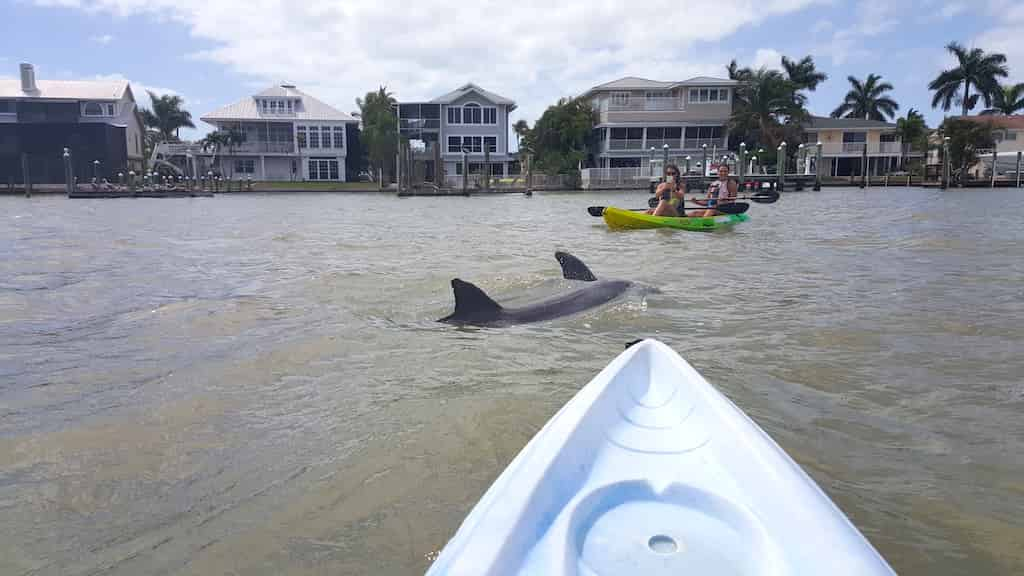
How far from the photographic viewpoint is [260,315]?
715cm

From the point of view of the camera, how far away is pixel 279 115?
2256 inches

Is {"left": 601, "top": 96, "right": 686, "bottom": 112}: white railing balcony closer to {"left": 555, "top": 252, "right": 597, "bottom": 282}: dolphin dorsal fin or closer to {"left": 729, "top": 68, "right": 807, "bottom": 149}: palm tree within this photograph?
{"left": 729, "top": 68, "right": 807, "bottom": 149}: palm tree

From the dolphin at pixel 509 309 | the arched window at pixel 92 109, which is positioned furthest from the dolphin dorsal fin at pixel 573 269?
the arched window at pixel 92 109

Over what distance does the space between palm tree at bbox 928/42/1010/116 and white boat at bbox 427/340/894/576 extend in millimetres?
79248

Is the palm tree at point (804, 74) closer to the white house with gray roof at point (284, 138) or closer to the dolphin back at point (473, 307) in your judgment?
the white house with gray roof at point (284, 138)

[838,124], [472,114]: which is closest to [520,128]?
[472,114]

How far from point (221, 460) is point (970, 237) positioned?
15374 mm

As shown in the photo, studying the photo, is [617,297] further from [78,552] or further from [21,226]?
[21,226]

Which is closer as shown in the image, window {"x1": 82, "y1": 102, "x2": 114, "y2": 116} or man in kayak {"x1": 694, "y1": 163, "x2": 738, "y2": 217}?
man in kayak {"x1": 694, "y1": 163, "x2": 738, "y2": 217}

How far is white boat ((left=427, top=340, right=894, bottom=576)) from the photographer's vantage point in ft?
5.75

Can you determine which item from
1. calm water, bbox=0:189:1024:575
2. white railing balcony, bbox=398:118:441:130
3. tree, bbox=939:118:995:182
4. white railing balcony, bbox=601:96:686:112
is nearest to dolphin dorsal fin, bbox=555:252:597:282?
calm water, bbox=0:189:1024:575

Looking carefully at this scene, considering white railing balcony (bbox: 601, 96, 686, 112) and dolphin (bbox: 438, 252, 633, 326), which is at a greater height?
white railing balcony (bbox: 601, 96, 686, 112)

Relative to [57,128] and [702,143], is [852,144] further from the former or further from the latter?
[57,128]

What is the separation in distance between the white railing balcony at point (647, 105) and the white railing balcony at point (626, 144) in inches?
93.6
